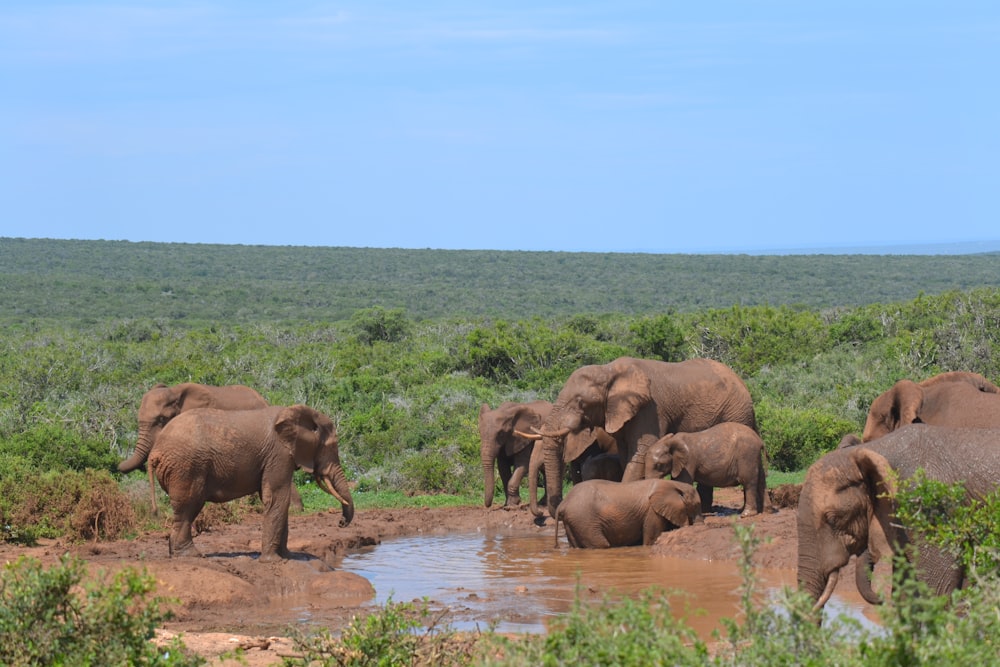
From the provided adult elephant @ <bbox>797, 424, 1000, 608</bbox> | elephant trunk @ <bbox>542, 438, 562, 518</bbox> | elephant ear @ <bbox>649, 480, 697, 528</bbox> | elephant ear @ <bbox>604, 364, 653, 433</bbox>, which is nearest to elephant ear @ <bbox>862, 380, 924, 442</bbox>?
adult elephant @ <bbox>797, 424, 1000, 608</bbox>

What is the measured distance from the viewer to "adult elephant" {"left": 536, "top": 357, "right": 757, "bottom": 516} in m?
15.9

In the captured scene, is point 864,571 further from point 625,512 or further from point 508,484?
point 508,484

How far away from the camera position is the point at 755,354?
30.3 meters

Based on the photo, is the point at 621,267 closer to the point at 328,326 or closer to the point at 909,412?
the point at 328,326

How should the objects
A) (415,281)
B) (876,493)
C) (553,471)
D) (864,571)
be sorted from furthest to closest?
(415,281)
(553,471)
(864,571)
(876,493)

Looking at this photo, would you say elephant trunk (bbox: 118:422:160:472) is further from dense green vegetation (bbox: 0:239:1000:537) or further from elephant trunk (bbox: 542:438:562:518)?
elephant trunk (bbox: 542:438:562:518)

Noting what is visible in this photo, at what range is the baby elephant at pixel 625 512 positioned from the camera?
14.5 m

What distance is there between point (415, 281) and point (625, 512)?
79.0 meters

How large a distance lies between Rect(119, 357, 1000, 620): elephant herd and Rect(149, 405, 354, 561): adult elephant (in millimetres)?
12

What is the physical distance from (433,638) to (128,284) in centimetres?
6963

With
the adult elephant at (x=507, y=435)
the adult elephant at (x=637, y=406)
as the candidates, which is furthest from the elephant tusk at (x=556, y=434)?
the adult elephant at (x=507, y=435)

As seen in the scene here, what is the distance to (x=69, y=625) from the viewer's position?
24.1 feet

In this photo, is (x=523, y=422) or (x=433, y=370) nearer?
(x=523, y=422)

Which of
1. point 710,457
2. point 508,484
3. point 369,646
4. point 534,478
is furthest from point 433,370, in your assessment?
point 369,646
